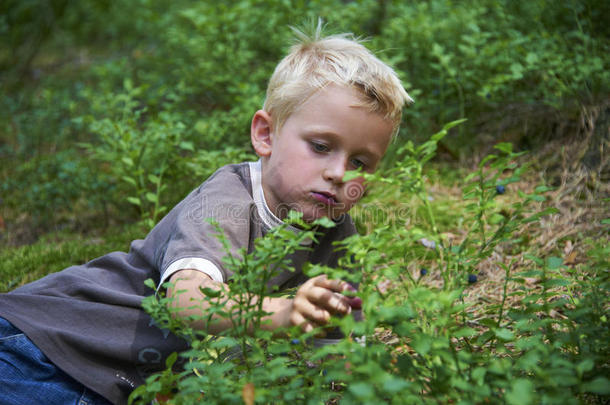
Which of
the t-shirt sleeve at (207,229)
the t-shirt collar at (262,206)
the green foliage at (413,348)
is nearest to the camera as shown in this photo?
the green foliage at (413,348)

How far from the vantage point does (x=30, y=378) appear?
1.96 m

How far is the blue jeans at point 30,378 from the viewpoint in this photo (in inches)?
76.3

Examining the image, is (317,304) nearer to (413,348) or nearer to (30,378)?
(413,348)

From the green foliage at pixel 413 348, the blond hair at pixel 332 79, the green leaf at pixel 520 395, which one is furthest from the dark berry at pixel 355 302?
the blond hair at pixel 332 79

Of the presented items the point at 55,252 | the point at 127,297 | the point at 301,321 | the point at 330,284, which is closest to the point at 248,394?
the point at 301,321

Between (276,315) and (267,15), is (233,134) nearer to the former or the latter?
(267,15)

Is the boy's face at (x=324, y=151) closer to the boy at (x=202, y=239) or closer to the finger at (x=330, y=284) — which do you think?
the boy at (x=202, y=239)

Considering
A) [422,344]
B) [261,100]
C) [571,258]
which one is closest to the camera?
[422,344]

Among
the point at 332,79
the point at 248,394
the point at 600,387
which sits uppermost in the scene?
the point at 332,79

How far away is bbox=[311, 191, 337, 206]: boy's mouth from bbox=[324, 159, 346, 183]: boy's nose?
0.07m

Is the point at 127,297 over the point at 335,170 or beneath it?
beneath

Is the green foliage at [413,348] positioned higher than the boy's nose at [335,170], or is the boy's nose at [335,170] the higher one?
the boy's nose at [335,170]

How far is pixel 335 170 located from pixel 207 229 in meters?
0.56

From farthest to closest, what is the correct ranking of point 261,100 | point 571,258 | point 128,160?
point 261,100
point 128,160
point 571,258
